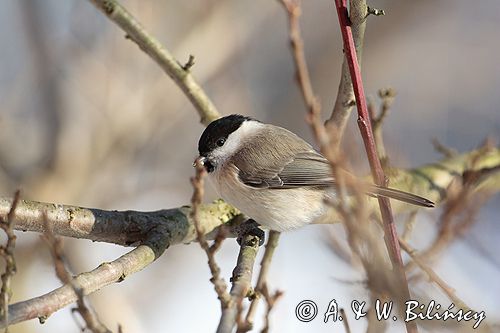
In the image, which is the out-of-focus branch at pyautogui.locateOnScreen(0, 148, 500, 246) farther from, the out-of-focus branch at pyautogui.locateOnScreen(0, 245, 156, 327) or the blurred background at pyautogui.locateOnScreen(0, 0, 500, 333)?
the blurred background at pyautogui.locateOnScreen(0, 0, 500, 333)

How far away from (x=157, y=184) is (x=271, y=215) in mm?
2081

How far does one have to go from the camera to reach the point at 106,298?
8.77 ft

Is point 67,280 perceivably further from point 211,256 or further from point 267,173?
Answer: point 267,173

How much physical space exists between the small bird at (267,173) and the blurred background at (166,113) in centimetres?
43

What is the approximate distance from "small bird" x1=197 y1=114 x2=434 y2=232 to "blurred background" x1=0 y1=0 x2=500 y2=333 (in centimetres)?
43

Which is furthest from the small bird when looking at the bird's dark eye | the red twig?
the red twig

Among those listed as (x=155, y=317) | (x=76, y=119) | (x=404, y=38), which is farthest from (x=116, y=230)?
(x=404, y=38)

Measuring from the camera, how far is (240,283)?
112cm

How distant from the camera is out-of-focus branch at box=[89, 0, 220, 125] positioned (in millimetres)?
1658

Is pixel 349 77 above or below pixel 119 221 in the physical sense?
above

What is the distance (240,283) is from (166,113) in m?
2.29

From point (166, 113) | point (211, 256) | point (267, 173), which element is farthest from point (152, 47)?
point (166, 113)

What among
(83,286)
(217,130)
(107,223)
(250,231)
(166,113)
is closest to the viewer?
(83,286)

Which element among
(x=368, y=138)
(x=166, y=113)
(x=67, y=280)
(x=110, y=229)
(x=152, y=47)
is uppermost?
(x=166, y=113)
